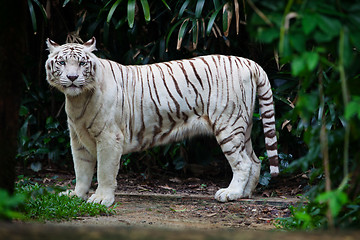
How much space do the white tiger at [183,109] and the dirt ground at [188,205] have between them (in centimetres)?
33

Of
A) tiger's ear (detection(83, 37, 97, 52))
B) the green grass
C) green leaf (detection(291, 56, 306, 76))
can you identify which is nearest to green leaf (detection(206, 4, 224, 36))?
tiger's ear (detection(83, 37, 97, 52))

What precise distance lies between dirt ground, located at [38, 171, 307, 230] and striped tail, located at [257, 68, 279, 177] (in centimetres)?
46

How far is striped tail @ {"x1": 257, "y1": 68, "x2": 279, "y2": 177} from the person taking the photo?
5000mm

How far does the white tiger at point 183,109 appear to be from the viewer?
4.71 m

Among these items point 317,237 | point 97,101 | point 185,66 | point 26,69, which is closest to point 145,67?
point 185,66

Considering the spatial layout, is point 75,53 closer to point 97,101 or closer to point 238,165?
point 97,101

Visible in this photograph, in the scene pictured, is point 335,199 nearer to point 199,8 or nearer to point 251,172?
point 251,172

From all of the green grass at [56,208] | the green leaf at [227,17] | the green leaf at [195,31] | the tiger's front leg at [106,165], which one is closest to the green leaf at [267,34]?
the green grass at [56,208]

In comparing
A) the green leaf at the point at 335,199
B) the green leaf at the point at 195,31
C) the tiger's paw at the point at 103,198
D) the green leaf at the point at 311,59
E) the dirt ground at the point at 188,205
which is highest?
the green leaf at the point at 311,59

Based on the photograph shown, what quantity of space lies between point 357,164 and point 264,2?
2.83 ft

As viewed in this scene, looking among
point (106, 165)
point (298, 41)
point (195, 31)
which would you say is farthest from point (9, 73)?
point (195, 31)

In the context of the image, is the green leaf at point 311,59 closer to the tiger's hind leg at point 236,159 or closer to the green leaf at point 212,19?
the tiger's hind leg at point 236,159

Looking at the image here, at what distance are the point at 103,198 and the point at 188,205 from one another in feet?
2.80

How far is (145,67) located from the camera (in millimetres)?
5141
